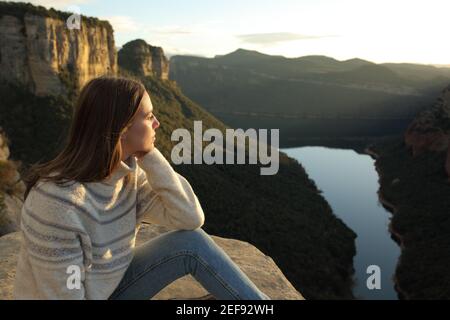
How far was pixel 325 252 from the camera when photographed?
27.9 m

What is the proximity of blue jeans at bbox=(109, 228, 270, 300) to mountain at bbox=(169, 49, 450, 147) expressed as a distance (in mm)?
68773

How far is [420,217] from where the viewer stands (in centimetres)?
3466

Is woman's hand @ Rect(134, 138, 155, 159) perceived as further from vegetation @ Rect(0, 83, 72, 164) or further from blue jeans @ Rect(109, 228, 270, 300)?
vegetation @ Rect(0, 83, 72, 164)

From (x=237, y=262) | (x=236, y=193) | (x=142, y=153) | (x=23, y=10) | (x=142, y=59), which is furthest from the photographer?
(x=142, y=59)

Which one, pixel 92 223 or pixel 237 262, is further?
pixel 237 262

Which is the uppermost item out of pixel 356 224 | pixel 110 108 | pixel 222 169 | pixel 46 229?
pixel 110 108

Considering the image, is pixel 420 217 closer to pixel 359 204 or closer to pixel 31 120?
pixel 359 204

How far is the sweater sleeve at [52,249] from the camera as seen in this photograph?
1.94 meters

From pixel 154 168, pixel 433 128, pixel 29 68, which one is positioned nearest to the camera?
pixel 154 168

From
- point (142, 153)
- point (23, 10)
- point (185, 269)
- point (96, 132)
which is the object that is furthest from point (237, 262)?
point (23, 10)

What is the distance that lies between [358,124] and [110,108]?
8750 centimetres

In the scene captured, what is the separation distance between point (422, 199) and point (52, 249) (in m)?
40.3

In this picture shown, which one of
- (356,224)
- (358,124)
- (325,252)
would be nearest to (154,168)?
(325,252)
